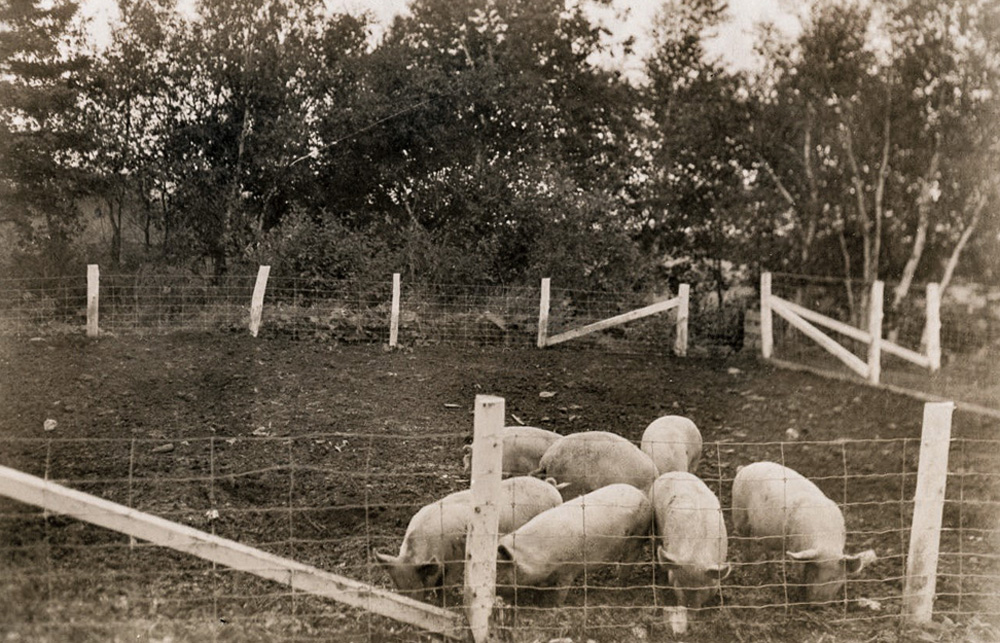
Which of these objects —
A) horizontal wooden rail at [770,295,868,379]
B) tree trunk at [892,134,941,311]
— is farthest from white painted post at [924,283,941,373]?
tree trunk at [892,134,941,311]

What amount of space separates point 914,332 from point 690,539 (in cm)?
1391

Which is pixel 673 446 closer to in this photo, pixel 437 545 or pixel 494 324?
pixel 437 545

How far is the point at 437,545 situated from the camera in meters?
4.23

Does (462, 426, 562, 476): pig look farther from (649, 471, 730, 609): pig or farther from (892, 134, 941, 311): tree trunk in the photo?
(892, 134, 941, 311): tree trunk

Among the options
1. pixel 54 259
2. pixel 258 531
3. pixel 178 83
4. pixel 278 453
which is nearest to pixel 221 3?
pixel 178 83

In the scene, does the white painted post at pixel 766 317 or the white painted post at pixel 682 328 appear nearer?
the white painted post at pixel 766 317

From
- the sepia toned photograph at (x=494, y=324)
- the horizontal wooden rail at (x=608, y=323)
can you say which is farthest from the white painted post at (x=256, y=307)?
the horizontal wooden rail at (x=608, y=323)

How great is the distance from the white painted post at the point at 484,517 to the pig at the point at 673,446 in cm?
246

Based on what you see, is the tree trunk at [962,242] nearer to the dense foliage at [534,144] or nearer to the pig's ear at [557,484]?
the dense foliage at [534,144]

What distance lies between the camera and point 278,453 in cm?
663

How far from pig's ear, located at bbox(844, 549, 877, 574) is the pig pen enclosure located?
12 cm

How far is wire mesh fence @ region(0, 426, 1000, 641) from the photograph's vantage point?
389 cm

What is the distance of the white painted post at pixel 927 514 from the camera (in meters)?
4.18

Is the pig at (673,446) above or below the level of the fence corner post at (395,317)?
below
